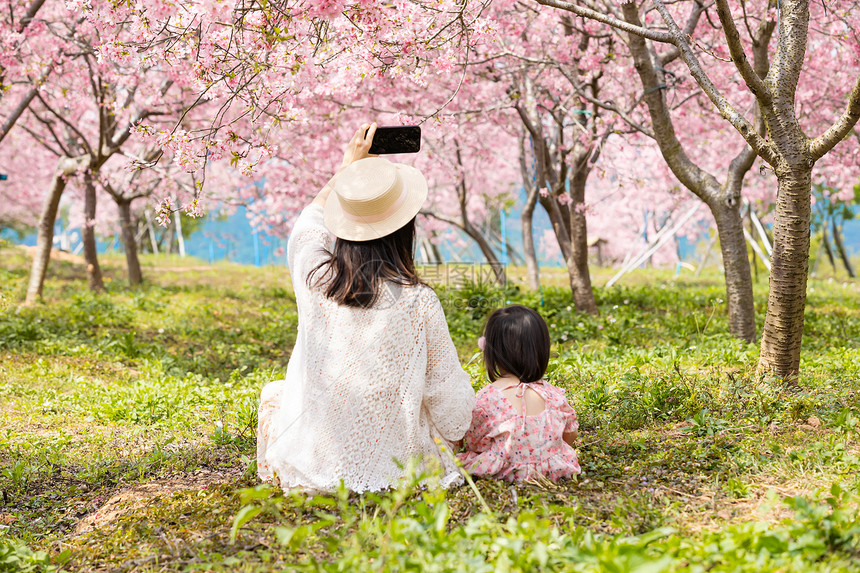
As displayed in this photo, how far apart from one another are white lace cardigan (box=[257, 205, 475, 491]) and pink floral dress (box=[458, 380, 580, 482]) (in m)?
0.19

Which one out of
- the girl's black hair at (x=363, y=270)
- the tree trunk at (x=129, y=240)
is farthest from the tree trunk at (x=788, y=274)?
the tree trunk at (x=129, y=240)

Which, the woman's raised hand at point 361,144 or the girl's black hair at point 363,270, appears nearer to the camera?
the girl's black hair at point 363,270

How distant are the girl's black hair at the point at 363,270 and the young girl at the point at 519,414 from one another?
0.53 m

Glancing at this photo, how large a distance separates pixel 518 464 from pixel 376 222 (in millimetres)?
1169

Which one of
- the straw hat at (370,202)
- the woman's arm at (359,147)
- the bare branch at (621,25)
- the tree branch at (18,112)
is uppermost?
the tree branch at (18,112)

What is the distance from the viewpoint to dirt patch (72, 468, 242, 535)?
8.80 ft

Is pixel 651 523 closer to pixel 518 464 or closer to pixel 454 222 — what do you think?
pixel 518 464

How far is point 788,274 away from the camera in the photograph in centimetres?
→ 360

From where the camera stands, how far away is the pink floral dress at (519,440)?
277 cm

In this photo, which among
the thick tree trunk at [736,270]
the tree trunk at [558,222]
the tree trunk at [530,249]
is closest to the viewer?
the thick tree trunk at [736,270]

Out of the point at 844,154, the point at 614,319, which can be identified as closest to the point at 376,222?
the point at 614,319

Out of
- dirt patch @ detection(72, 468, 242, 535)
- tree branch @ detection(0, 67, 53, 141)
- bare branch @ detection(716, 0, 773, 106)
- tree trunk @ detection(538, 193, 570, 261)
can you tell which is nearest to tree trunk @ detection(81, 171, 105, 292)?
tree branch @ detection(0, 67, 53, 141)

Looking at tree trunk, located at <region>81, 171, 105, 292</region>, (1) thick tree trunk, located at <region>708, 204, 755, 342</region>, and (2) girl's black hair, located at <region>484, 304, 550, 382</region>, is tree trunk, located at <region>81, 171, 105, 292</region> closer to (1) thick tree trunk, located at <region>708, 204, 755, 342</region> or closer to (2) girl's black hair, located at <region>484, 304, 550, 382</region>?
(1) thick tree trunk, located at <region>708, 204, 755, 342</region>

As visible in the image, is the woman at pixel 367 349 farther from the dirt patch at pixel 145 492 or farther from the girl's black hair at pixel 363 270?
the dirt patch at pixel 145 492
